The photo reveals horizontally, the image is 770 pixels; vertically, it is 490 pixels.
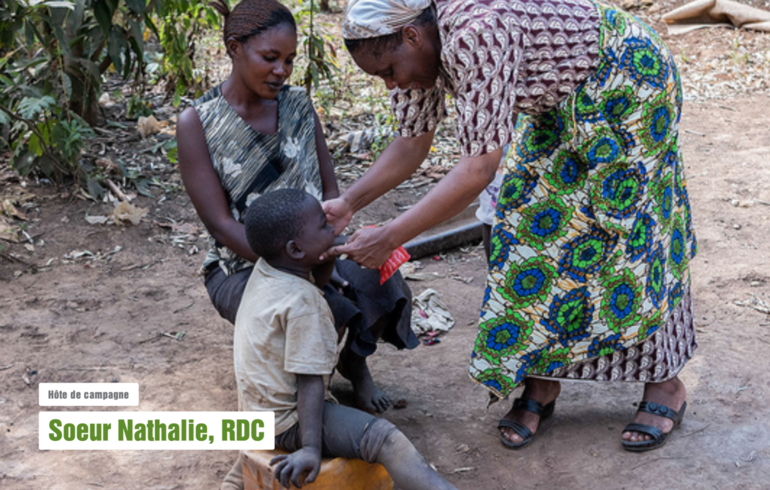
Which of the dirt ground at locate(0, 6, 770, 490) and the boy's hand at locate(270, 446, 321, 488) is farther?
the dirt ground at locate(0, 6, 770, 490)

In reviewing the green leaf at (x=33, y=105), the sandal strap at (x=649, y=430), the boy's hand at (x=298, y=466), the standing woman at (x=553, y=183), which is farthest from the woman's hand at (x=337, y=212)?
the green leaf at (x=33, y=105)

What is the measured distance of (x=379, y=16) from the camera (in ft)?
6.38

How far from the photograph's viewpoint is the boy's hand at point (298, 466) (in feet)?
6.55

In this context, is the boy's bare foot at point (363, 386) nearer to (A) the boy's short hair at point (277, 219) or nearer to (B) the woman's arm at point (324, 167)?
(B) the woman's arm at point (324, 167)

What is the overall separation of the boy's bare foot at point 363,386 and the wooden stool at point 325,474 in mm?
527

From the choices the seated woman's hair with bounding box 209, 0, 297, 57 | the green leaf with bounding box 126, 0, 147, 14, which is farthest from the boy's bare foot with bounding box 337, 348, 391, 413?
the green leaf with bounding box 126, 0, 147, 14

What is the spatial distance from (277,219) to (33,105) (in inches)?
93.8

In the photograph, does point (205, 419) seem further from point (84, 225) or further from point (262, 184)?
point (84, 225)

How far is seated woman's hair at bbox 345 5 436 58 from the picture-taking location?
1.99 meters

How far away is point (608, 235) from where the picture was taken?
236 cm

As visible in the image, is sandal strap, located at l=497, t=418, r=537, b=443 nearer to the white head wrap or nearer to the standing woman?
the standing woman

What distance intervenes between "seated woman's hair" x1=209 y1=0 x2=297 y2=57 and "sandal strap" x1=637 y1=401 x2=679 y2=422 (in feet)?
5.39

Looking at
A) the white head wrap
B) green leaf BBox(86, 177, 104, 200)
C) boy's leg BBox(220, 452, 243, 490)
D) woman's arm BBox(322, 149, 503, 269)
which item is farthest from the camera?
green leaf BBox(86, 177, 104, 200)

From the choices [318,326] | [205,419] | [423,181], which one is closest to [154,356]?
[205,419]
